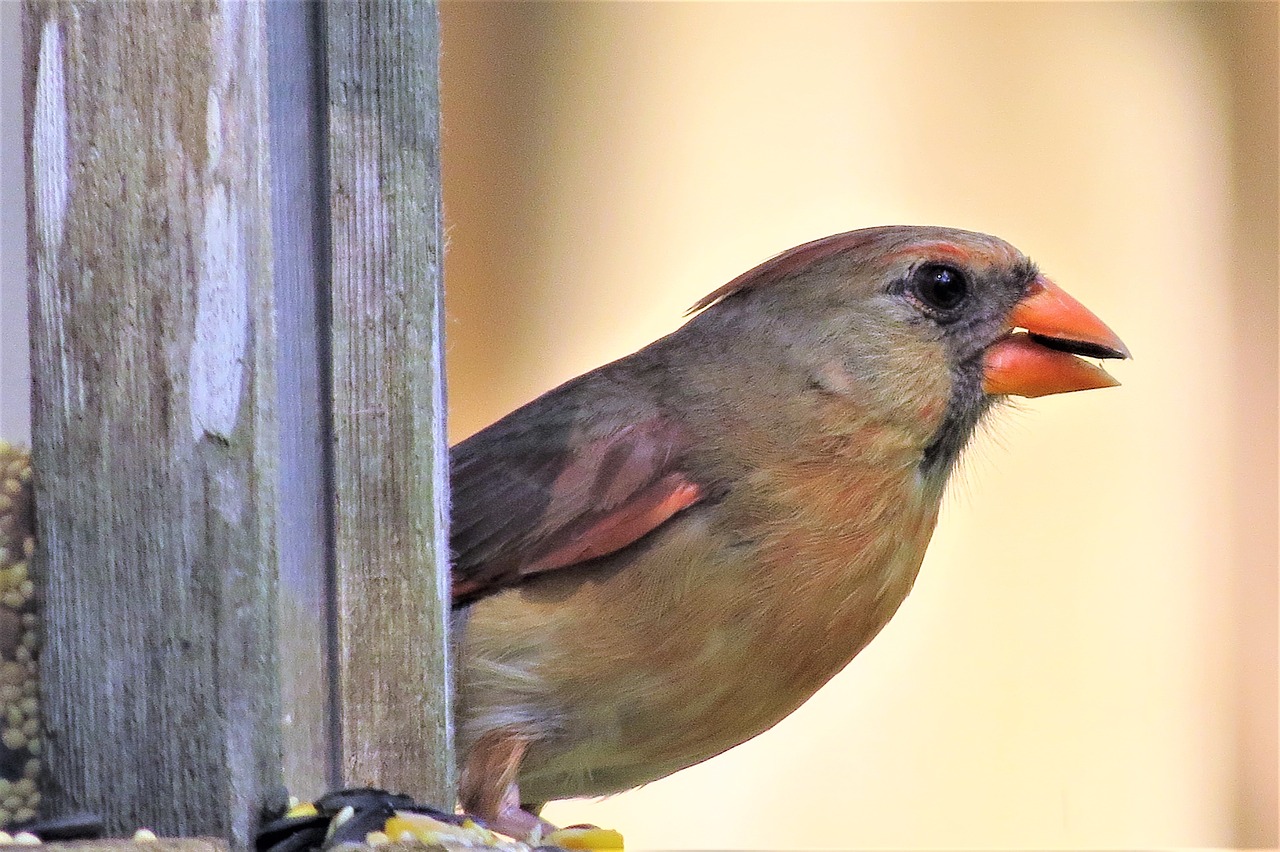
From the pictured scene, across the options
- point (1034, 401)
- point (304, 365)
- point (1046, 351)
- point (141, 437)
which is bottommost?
point (141, 437)

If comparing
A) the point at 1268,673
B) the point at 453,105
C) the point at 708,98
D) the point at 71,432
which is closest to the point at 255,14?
the point at 71,432

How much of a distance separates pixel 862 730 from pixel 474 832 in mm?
2886

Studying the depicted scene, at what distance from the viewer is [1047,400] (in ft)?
13.3

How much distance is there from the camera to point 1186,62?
4.10 m

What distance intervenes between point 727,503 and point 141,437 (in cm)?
81

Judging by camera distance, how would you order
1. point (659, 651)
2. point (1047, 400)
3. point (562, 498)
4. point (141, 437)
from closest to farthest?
point (141, 437), point (659, 651), point (562, 498), point (1047, 400)

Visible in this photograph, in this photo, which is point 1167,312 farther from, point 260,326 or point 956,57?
point 260,326

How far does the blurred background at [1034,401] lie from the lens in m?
4.05

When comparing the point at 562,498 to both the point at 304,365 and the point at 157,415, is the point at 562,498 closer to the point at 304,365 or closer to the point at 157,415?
the point at 304,365

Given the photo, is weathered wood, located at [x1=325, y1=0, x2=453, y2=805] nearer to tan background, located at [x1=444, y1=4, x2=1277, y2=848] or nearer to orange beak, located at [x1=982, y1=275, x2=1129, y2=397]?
orange beak, located at [x1=982, y1=275, x2=1129, y2=397]

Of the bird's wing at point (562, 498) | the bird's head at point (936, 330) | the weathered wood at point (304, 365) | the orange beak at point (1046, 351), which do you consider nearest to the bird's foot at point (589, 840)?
the weathered wood at point (304, 365)

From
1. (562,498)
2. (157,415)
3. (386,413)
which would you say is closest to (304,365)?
(386,413)

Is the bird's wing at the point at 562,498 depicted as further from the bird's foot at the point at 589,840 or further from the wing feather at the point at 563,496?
the bird's foot at the point at 589,840

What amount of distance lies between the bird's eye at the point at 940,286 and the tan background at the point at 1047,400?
1.95m
